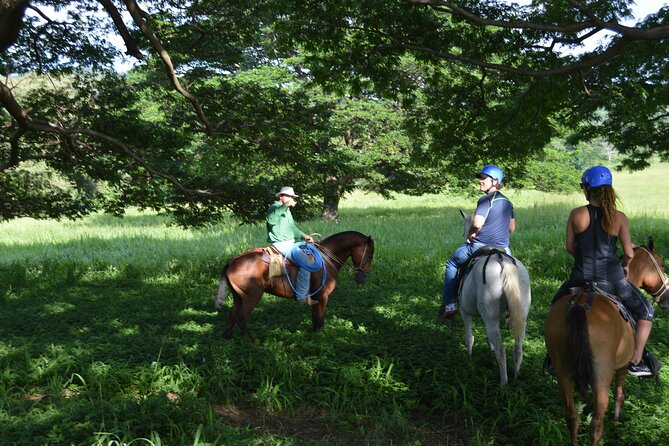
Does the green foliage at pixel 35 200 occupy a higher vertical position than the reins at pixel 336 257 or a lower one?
higher

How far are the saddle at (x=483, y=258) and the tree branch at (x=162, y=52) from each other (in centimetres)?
498

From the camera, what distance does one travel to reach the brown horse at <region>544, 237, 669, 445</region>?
3.90m

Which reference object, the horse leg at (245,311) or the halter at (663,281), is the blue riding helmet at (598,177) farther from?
the horse leg at (245,311)

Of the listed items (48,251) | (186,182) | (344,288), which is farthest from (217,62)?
(48,251)

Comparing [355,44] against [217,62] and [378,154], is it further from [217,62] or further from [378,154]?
[378,154]

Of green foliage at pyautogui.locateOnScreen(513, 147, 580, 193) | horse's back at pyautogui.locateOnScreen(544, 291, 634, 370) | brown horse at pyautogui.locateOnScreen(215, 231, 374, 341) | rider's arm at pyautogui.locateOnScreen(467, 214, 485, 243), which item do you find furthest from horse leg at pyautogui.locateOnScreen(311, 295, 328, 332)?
green foliage at pyautogui.locateOnScreen(513, 147, 580, 193)

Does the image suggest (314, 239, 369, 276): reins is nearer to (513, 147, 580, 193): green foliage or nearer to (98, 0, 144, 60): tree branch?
(98, 0, 144, 60): tree branch

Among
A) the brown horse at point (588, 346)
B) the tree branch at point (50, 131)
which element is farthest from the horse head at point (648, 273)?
the tree branch at point (50, 131)

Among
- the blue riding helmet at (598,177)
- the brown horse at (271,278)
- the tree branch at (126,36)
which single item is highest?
the tree branch at (126,36)

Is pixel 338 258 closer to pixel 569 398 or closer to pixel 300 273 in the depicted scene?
pixel 300 273

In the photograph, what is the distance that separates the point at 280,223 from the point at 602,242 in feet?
14.3

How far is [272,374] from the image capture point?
5859 millimetres

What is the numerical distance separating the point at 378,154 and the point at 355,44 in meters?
13.5

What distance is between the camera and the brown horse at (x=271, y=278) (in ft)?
23.7
